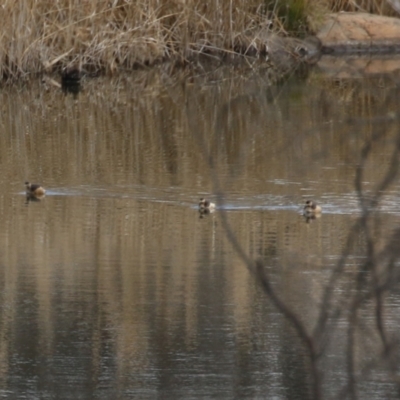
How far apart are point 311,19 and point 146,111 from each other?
749 centimetres

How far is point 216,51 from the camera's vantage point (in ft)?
59.7

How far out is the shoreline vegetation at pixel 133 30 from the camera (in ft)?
48.9

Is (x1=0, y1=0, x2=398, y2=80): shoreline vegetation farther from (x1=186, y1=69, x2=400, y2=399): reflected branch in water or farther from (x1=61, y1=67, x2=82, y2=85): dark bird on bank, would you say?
(x1=186, y1=69, x2=400, y2=399): reflected branch in water

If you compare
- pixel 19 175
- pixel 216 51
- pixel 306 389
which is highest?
pixel 216 51

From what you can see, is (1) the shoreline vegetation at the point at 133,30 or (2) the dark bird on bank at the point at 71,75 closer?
(1) the shoreline vegetation at the point at 133,30

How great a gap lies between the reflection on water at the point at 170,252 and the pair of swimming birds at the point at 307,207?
11cm

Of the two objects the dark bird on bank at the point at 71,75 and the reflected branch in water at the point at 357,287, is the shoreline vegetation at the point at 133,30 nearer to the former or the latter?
the dark bird on bank at the point at 71,75

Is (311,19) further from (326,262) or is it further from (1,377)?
(1,377)

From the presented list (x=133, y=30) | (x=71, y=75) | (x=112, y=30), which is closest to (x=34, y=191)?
(x=71, y=75)

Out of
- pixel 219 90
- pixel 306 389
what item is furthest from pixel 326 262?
pixel 219 90

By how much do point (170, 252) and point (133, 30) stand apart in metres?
9.95

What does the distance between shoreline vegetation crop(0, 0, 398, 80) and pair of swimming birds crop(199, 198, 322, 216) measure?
7.07 m

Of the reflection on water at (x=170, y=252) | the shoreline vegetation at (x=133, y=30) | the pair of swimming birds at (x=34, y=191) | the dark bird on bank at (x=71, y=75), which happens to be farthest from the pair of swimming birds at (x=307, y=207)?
the dark bird on bank at (x=71, y=75)

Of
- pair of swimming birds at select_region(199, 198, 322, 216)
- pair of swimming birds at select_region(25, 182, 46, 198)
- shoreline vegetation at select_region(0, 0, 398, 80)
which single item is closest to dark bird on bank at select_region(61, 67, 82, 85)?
shoreline vegetation at select_region(0, 0, 398, 80)
